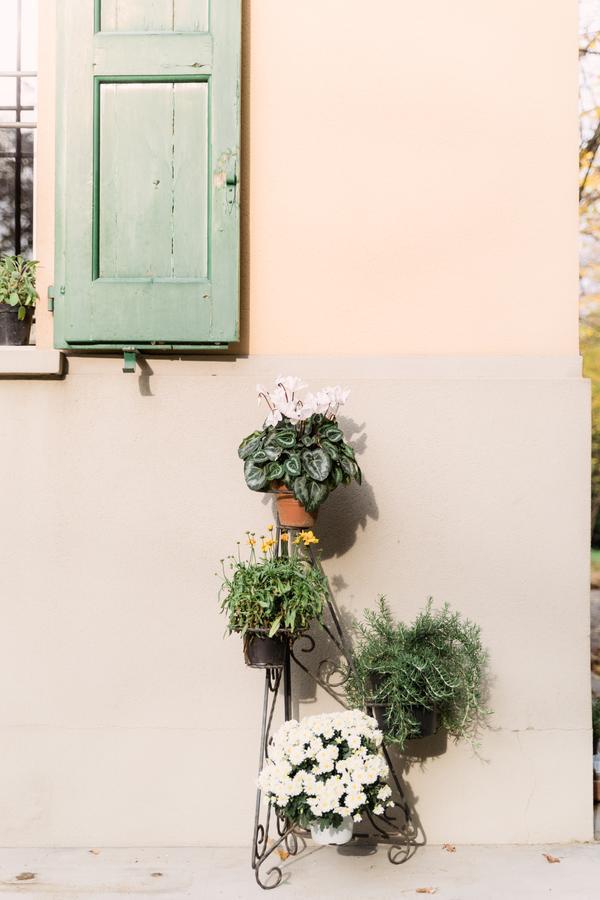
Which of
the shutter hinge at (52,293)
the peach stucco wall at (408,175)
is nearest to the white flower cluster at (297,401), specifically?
the peach stucco wall at (408,175)

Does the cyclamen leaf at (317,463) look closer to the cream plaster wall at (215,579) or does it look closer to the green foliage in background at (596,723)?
the cream plaster wall at (215,579)

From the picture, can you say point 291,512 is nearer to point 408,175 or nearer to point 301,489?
point 301,489

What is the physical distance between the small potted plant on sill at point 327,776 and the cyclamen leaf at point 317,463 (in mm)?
904

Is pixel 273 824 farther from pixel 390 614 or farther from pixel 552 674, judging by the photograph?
pixel 552 674

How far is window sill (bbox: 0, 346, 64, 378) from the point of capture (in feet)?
11.7

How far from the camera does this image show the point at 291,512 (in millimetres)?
3320

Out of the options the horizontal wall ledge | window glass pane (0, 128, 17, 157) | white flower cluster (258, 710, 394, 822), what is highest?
window glass pane (0, 128, 17, 157)

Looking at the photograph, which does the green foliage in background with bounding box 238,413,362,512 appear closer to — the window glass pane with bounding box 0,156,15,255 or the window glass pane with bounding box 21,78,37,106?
the window glass pane with bounding box 0,156,15,255

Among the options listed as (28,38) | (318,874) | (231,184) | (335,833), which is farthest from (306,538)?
(28,38)

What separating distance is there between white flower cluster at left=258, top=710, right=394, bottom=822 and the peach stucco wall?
151 cm

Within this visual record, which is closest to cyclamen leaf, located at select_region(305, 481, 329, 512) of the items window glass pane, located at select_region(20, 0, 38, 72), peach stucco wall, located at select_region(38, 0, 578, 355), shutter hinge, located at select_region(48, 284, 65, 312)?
peach stucco wall, located at select_region(38, 0, 578, 355)

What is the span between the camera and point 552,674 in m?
3.59

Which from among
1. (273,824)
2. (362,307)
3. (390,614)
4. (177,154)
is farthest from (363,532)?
(177,154)

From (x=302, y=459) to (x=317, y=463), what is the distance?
0.06 metres
